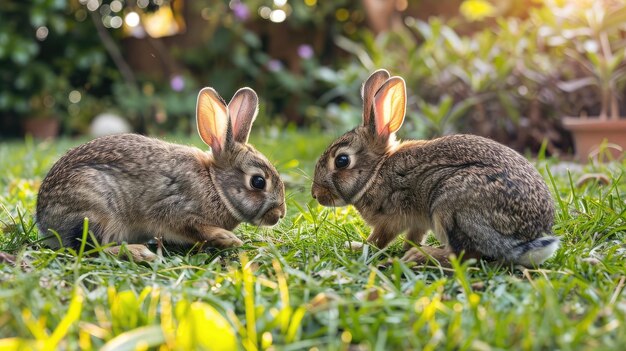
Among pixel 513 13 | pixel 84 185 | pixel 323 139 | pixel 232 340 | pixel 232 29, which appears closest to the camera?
pixel 232 340

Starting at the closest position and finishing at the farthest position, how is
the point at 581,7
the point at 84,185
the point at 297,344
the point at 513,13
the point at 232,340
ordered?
the point at 232,340, the point at 297,344, the point at 84,185, the point at 581,7, the point at 513,13

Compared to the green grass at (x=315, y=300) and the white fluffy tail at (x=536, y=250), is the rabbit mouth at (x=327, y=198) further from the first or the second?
the white fluffy tail at (x=536, y=250)

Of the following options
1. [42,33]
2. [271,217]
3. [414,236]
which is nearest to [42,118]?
[42,33]

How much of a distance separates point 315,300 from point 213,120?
1.50m

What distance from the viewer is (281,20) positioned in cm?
1084

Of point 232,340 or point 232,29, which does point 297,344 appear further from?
point 232,29

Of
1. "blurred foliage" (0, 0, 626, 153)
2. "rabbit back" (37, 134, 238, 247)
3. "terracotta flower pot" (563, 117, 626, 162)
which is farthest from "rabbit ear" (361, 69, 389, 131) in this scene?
"blurred foliage" (0, 0, 626, 153)

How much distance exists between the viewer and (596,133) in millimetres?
5520

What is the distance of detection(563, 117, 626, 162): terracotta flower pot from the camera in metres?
5.47

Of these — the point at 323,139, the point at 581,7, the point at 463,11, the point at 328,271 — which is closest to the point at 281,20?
the point at 463,11

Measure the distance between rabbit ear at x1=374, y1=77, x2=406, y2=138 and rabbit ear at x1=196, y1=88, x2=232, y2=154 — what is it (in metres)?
0.72

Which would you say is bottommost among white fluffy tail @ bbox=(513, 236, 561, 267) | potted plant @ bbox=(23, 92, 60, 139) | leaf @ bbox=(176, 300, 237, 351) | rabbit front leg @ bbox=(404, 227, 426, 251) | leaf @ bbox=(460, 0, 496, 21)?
potted plant @ bbox=(23, 92, 60, 139)

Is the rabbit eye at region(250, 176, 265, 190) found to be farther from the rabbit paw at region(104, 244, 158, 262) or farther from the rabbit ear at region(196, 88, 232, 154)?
the rabbit paw at region(104, 244, 158, 262)

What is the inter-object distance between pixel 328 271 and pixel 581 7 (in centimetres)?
516
